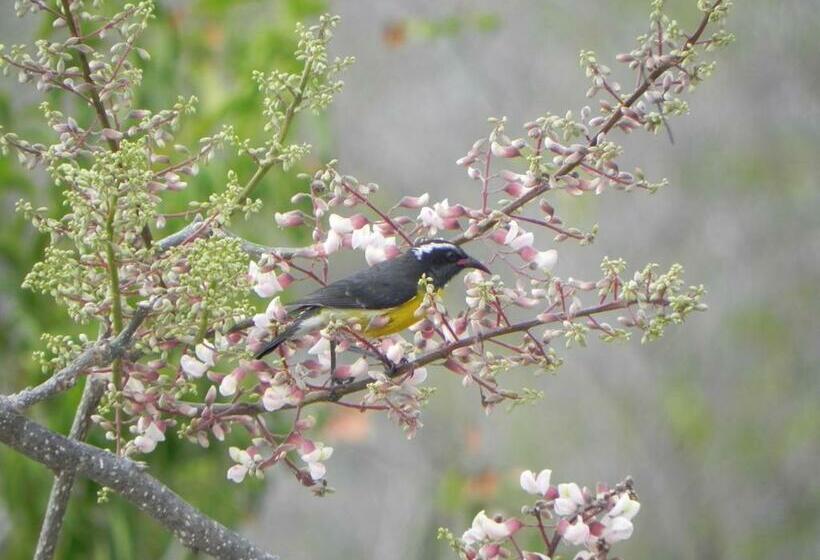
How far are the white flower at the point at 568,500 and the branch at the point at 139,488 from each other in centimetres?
44

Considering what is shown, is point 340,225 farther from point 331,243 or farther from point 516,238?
point 516,238

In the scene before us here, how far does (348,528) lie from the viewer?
826 centimetres

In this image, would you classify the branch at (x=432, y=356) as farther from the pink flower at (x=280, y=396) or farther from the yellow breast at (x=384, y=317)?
the yellow breast at (x=384, y=317)

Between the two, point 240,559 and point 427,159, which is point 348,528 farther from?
point 240,559

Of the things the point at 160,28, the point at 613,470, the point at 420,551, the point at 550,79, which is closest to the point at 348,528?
the point at 420,551

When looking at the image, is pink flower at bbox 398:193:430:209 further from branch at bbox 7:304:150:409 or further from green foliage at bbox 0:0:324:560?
green foliage at bbox 0:0:324:560

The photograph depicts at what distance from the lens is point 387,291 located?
2.52 m

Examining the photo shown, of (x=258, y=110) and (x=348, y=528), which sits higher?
(x=348, y=528)

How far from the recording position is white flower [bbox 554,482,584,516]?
1.66 metres

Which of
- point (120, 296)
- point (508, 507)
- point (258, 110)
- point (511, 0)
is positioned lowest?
point (120, 296)

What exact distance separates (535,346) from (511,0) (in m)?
5.98

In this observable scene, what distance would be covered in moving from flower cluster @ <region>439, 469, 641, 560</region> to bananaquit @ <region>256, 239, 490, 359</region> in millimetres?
599

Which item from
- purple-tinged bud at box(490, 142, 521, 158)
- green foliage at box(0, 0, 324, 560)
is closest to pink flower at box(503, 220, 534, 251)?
purple-tinged bud at box(490, 142, 521, 158)

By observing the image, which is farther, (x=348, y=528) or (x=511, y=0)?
(x=348, y=528)
